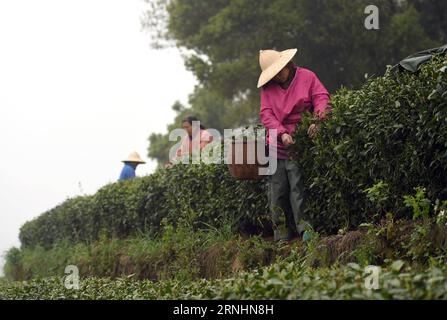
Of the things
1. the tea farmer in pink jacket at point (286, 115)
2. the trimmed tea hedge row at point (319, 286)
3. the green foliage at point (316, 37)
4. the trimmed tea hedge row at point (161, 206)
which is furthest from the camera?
the green foliage at point (316, 37)

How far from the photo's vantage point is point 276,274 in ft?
16.8

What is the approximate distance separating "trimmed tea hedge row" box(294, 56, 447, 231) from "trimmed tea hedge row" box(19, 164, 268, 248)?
129 cm

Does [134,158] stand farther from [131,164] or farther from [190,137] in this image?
[190,137]

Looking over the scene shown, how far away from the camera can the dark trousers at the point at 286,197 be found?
26.9ft

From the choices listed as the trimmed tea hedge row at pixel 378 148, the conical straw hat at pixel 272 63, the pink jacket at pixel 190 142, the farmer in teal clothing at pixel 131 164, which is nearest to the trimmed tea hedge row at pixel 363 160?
the trimmed tea hedge row at pixel 378 148

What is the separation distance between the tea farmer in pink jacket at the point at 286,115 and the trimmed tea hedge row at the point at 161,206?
0.78 metres

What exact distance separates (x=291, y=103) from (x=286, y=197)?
97 cm

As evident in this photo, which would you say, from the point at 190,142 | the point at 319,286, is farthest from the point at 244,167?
the point at 190,142

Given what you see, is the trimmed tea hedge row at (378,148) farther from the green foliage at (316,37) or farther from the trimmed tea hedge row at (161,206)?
the green foliage at (316,37)
